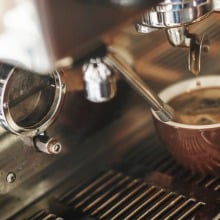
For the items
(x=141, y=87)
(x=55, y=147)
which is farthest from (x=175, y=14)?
(x=55, y=147)

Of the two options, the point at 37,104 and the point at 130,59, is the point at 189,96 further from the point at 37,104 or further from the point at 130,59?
the point at 37,104

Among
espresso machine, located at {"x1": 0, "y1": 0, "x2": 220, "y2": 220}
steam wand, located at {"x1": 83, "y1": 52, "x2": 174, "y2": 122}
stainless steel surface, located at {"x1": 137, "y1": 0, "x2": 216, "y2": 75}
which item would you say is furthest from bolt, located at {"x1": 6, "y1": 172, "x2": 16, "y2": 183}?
stainless steel surface, located at {"x1": 137, "y1": 0, "x2": 216, "y2": 75}

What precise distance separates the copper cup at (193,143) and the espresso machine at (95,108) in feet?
0.05

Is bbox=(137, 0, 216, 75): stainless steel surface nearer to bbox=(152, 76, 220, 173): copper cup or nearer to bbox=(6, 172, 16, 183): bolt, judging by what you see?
bbox=(152, 76, 220, 173): copper cup

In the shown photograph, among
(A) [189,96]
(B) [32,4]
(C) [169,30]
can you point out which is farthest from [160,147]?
(B) [32,4]

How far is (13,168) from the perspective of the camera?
761 millimetres

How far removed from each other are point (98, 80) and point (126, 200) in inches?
6.2

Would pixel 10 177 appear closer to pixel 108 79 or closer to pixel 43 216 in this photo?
pixel 43 216

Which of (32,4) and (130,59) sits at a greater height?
(32,4)

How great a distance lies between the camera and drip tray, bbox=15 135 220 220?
0.75 meters

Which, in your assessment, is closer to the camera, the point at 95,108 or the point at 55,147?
the point at 55,147

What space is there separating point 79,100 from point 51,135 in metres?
0.06

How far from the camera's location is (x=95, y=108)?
858 mm

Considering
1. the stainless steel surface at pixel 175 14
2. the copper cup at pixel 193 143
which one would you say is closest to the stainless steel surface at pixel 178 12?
the stainless steel surface at pixel 175 14
